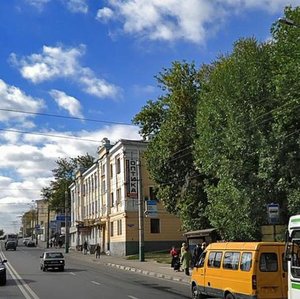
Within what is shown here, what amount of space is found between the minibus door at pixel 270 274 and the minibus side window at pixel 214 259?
1939 millimetres

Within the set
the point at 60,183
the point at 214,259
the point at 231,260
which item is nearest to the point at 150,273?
the point at 214,259

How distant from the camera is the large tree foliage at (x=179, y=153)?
4041 centimetres

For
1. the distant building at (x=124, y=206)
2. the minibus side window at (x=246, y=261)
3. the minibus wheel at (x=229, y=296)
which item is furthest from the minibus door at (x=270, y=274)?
the distant building at (x=124, y=206)

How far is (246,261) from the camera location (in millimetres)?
15000

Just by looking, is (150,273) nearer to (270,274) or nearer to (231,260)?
(231,260)

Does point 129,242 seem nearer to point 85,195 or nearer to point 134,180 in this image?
point 134,180

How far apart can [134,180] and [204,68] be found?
16428 millimetres

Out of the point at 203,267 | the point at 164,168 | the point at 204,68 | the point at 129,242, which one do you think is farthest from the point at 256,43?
the point at 129,242

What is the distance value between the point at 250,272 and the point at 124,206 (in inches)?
1745

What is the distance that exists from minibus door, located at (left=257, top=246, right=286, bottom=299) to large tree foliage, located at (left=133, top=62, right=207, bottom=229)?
949 inches

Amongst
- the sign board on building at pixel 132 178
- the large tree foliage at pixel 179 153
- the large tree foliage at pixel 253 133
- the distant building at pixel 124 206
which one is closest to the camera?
the large tree foliage at pixel 253 133

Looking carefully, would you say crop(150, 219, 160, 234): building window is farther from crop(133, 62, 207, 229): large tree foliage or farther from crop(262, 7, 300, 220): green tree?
crop(262, 7, 300, 220): green tree

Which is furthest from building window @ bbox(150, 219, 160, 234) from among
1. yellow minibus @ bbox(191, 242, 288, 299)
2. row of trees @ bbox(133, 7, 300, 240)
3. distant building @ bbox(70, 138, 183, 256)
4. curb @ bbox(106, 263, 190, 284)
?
yellow minibus @ bbox(191, 242, 288, 299)

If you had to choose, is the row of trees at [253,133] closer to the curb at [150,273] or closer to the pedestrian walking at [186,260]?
the pedestrian walking at [186,260]
